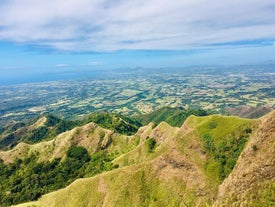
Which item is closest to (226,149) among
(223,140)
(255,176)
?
(223,140)

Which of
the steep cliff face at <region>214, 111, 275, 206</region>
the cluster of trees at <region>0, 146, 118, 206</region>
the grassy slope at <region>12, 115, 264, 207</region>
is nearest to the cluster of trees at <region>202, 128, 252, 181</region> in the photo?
the grassy slope at <region>12, 115, 264, 207</region>

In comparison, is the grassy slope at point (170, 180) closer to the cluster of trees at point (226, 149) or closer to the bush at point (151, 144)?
the cluster of trees at point (226, 149)

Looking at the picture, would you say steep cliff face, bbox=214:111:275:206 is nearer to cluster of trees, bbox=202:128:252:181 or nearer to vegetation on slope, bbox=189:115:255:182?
cluster of trees, bbox=202:128:252:181

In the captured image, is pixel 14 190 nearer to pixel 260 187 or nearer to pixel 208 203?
pixel 208 203

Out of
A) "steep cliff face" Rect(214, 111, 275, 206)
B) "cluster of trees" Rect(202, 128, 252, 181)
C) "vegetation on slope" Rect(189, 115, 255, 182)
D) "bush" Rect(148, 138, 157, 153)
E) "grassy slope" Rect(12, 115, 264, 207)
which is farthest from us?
"bush" Rect(148, 138, 157, 153)

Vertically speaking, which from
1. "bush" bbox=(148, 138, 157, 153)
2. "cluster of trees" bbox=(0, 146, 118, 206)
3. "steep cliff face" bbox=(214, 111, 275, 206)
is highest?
"steep cliff face" bbox=(214, 111, 275, 206)

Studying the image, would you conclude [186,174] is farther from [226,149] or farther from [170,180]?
[226,149]

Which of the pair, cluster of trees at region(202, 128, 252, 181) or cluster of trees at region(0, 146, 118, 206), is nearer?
cluster of trees at region(202, 128, 252, 181)

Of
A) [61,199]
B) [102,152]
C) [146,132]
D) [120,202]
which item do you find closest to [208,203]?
[120,202]

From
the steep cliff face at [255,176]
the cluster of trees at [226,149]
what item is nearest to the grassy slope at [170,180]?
the cluster of trees at [226,149]
